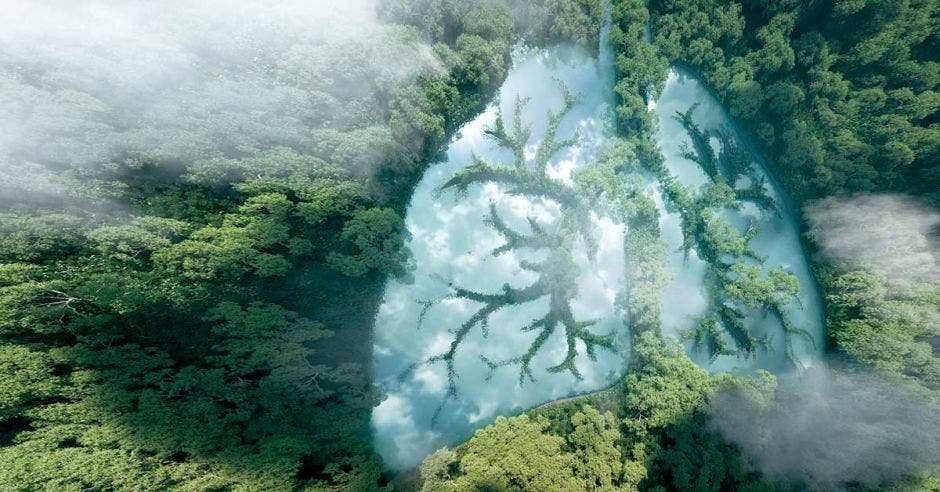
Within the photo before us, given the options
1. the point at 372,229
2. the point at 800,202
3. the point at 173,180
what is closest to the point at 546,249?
the point at 372,229

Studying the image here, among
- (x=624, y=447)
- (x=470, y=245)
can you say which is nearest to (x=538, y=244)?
(x=470, y=245)

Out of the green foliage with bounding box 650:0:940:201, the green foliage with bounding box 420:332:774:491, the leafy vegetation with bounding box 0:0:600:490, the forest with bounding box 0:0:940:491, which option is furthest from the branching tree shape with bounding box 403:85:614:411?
the green foliage with bounding box 650:0:940:201

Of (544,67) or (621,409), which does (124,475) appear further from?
(544,67)

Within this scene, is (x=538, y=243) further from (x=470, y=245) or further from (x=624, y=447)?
(x=624, y=447)

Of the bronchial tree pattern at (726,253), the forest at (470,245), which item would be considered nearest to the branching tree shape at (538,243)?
the forest at (470,245)

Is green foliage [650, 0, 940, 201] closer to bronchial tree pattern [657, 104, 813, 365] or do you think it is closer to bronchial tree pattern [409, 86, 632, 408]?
bronchial tree pattern [657, 104, 813, 365]

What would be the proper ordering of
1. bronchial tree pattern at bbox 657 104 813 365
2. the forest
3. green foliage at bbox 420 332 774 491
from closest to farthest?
the forest → green foliage at bbox 420 332 774 491 → bronchial tree pattern at bbox 657 104 813 365

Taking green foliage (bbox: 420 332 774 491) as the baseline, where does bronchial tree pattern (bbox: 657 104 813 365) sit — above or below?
above
